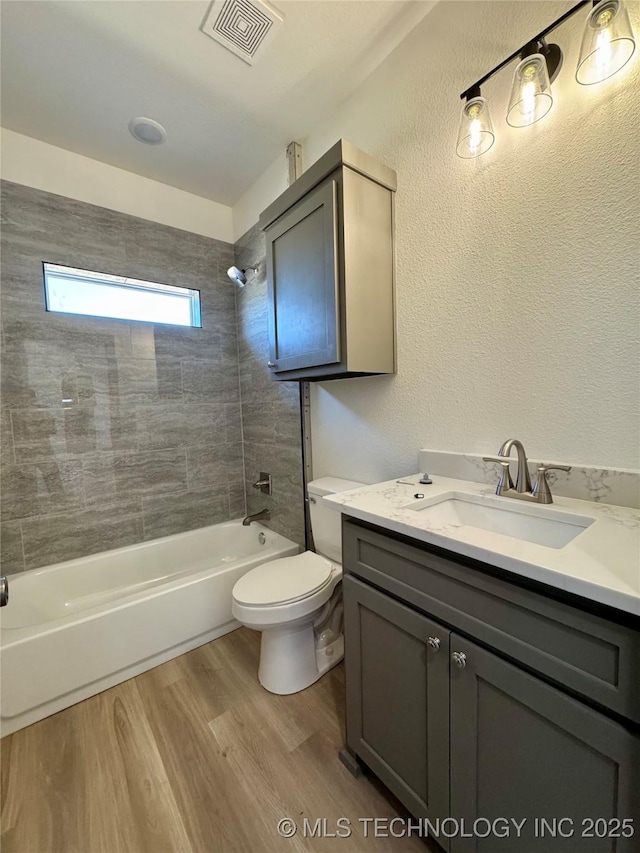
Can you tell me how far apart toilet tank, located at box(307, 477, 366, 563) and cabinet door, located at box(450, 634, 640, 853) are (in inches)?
34.3

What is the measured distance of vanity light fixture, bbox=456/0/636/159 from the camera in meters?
0.78

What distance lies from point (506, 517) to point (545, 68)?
122 cm

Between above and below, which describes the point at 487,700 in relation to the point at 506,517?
below

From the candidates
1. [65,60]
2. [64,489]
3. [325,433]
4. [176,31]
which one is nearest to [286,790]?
[325,433]

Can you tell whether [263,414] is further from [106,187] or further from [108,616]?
[106,187]

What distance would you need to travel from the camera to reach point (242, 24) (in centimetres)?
127

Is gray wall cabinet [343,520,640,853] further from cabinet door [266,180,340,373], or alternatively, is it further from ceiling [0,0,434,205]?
ceiling [0,0,434,205]

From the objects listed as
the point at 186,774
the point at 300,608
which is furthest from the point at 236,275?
the point at 186,774

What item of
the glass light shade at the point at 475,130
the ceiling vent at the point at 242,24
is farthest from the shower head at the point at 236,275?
the glass light shade at the point at 475,130

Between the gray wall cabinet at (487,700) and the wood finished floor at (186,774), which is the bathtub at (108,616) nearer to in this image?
the wood finished floor at (186,774)

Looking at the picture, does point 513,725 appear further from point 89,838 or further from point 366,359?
point 89,838

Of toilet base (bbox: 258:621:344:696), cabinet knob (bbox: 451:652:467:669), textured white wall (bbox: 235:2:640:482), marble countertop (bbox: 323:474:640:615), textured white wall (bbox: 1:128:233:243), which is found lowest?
toilet base (bbox: 258:621:344:696)

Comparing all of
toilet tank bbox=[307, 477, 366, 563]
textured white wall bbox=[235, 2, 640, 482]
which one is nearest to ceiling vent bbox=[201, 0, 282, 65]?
textured white wall bbox=[235, 2, 640, 482]

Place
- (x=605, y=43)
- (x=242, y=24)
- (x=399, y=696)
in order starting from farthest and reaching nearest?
(x=242, y=24) < (x=399, y=696) < (x=605, y=43)
